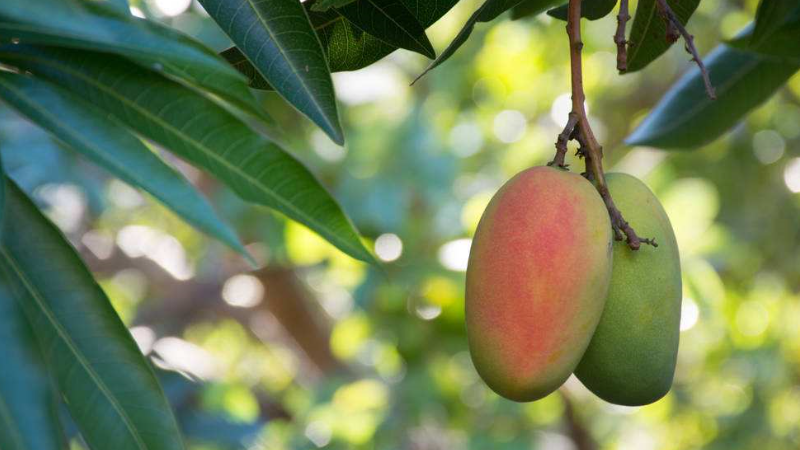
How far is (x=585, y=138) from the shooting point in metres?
0.68

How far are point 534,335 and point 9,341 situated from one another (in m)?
0.29

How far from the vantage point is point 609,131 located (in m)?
3.82

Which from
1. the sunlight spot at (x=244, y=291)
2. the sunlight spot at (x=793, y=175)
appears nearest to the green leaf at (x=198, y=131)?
the sunlight spot at (x=244, y=291)

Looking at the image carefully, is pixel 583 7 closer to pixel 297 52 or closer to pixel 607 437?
pixel 297 52

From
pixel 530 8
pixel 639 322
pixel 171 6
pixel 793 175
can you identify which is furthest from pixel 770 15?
pixel 793 175

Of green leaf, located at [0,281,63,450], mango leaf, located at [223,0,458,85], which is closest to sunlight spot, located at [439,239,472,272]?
mango leaf, located at [223,0,458,85]

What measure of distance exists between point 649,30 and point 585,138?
0.23 m

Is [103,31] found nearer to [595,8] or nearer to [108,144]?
[108,144]

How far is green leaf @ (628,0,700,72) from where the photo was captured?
844 millimetres

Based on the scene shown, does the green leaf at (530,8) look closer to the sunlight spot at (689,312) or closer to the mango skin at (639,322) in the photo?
the mango skin at (639,322)

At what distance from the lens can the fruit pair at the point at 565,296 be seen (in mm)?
613

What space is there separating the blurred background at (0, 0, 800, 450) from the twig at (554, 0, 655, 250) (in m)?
1.08

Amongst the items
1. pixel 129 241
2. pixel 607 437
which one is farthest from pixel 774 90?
pixel 607 437

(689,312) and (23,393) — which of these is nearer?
(23,393)
